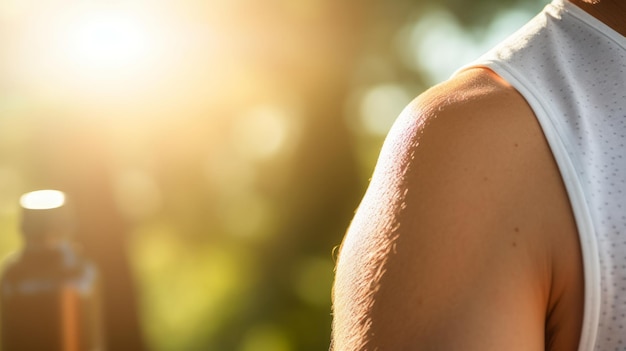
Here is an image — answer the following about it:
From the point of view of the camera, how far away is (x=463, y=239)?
1.08 m

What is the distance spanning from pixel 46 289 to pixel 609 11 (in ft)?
2.95

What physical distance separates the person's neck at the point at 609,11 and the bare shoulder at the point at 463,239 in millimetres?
252

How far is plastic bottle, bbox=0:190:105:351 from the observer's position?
3.10 ft

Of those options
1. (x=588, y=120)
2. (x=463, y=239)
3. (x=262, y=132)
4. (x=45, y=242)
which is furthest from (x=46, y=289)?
(x=262, y=132)

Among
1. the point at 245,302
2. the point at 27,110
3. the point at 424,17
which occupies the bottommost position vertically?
the point at 245,302

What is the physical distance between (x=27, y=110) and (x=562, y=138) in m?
9.15

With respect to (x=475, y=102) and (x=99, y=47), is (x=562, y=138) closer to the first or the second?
A: (x=475, y=102)

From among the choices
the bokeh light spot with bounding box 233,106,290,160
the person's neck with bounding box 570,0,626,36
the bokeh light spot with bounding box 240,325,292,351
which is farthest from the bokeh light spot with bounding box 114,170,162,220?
the person's neck with bounding box 570,0,626,36

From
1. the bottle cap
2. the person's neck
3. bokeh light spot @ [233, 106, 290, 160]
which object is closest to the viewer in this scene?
the bottle cap

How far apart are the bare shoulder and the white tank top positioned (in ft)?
0.08

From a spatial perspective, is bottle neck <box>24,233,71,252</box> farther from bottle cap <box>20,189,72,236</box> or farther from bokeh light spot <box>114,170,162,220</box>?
bokeh light spot <box>114,170,162,220</box>

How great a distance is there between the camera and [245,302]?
36.9 ft

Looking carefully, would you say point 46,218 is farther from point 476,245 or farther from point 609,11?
point 609,11

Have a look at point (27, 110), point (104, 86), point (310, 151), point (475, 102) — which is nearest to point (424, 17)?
point (310, 151)
